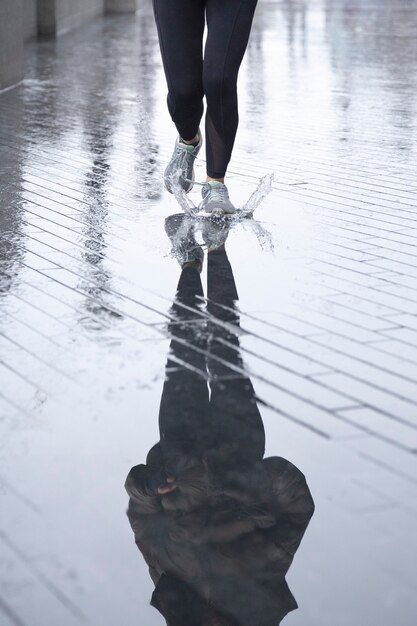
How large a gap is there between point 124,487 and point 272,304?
1.86 meters

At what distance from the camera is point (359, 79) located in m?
14.7

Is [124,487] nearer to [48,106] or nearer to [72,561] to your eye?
[72,561]

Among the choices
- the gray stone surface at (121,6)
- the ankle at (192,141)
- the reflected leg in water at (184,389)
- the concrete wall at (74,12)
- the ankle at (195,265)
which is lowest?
the gray stone surface at (121,6)

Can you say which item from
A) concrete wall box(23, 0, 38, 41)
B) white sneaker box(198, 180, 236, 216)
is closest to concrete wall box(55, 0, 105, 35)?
concrete wall box(23, 0, 38, 41)

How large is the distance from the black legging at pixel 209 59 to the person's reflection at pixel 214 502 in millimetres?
2530

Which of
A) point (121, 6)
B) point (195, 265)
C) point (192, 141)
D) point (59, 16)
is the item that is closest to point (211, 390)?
point (195, 265)

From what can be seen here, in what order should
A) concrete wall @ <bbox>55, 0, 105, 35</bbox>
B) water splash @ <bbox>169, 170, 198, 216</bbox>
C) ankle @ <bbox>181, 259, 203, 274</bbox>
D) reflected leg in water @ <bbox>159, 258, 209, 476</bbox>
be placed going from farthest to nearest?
concrete wall @ <bbox>55, 0, 105, 35</bbox>
water splash @ <bbox>169, 170, 198, 216</bbox>
ankle @ <bbox>181, 259, 203, 274</bbox>
reflected leg in water @ <bbox>159, 258, 209, 476</bbox>

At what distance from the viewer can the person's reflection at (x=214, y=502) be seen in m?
2.51

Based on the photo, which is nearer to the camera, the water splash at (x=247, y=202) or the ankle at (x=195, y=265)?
the ankle at (x=195, y=265)

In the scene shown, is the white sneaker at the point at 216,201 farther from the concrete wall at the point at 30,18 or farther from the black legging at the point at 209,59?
the concrete wall at the point at 30,18

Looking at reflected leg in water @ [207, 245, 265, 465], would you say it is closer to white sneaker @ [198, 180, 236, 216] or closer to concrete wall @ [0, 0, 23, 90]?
white sneaker @ [198, 180, 236, 216]

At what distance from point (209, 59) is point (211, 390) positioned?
3.10 meters

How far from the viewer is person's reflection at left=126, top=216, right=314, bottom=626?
8.23 feet

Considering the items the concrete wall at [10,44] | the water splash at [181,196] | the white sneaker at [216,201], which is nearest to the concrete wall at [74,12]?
the concrete wall at [10,44]
